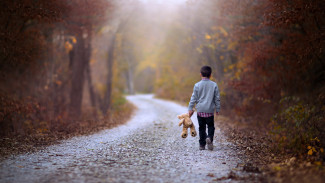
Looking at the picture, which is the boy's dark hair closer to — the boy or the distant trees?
the boy

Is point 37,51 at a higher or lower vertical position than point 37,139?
higher

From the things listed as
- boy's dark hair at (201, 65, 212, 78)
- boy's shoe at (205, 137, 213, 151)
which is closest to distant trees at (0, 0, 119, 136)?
boy's dark hair at (201, 65, 212, 78)

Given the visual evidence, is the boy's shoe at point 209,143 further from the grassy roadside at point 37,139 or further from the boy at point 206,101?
the grassy roadside at point 37,139

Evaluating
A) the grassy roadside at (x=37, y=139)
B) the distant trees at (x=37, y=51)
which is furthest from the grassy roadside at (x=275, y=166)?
the distant trees at (x=37, y=51)

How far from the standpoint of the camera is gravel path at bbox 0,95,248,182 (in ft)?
14.0

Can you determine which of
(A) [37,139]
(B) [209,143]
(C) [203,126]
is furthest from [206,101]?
(A) [37,139]

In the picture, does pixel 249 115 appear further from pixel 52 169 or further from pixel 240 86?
pixel 52 169

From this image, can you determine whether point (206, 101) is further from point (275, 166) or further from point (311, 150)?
point (311, 150)

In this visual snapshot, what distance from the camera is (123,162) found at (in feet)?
17.0

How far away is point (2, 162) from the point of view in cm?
504

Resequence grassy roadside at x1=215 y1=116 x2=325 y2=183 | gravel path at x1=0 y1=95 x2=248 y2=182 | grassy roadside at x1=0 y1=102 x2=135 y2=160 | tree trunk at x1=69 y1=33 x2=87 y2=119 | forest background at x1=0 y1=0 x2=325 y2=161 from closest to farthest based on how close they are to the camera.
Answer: grassy roadside at x1=215 y1=116 x2=325 y2=183 < gravel path at x1=0 y1=95 x2=248 y2=182 < grassy roadside at x1=0 y1=102 x2=135 y2=160 < forest background at x1=0 y1=0 x2=325 y2=161 < tree trunk at x1=69 y1=33 x2=87 y2=119

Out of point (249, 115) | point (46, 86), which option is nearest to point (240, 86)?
point (249, 115)

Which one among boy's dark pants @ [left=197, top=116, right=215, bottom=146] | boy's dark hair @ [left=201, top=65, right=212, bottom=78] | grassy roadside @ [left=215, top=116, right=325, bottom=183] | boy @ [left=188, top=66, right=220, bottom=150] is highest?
boy's dark hair @ [left=201, top=65, right=212, bottom=78]

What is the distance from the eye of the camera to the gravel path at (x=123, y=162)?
4.27 m
